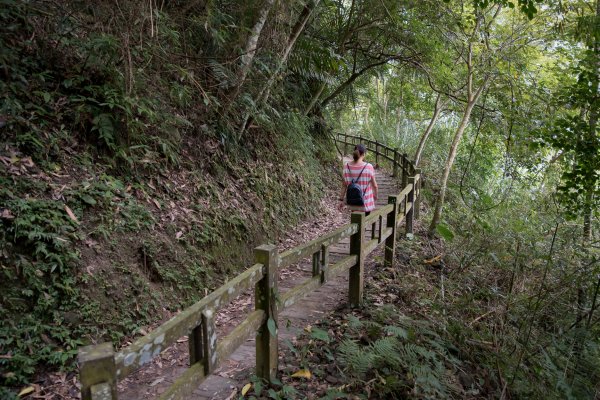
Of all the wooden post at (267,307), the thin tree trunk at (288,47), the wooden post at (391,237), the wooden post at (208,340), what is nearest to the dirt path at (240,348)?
the wooden post at (267,307)

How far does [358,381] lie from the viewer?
360 centimetres

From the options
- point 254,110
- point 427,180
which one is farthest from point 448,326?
point 427,180

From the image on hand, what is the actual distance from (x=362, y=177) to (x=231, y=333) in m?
4.13

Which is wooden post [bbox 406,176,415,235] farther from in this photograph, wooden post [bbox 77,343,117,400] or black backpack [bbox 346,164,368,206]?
wooden post [bbox 77,343,117,400]

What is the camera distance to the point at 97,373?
1826 millimetres

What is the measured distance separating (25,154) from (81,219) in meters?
0.97

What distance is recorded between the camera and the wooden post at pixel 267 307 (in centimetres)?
332

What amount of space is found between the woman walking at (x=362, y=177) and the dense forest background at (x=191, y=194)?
4.94ft

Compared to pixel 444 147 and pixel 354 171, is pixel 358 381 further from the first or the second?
pixel 444 147

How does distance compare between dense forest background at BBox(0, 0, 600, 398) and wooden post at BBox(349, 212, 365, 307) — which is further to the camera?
wooden post at BBox(349, 212, 365, 307)

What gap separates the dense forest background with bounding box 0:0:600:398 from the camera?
3.93 meters

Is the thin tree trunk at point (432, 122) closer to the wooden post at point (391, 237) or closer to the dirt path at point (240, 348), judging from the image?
the dirt path at point (240, 348)

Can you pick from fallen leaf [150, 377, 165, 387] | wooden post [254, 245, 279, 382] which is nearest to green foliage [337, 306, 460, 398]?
wooden post [254, 245, 279, 382]

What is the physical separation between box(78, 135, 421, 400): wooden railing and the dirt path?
0.38 metres
